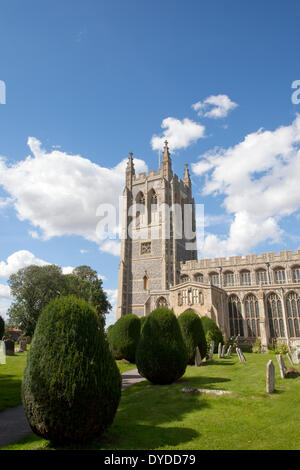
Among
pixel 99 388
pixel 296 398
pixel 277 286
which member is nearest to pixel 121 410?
pixel 99 388

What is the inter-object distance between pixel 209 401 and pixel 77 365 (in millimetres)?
4937

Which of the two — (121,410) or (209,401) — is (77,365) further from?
(209,401)

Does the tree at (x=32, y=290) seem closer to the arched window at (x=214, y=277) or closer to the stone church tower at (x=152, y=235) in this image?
the stone church tower at (x=152, y=235)

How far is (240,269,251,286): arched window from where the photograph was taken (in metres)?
39.9

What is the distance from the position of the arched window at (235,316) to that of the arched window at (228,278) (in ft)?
20.3

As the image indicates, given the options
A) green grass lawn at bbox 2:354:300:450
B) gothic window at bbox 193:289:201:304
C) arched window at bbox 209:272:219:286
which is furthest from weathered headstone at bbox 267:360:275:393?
arched window at bbox 209:272:219:286

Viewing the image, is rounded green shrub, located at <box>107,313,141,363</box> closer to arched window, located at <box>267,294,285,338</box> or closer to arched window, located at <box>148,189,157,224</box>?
arched window, located at <box>267,294,285,338</box>

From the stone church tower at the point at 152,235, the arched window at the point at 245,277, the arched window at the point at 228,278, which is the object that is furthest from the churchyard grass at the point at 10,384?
Answer: the arched window at the point at 245,277

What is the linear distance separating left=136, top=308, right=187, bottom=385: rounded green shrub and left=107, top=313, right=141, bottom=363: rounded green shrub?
873cm

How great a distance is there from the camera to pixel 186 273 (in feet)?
140

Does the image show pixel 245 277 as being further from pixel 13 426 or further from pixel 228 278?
pixel 13 426

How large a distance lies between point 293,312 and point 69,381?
31406 mm

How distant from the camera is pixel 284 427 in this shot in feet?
22.4

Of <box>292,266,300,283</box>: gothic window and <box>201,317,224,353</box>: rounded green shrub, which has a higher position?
<box>292,266,300,283</box>: gothic window
